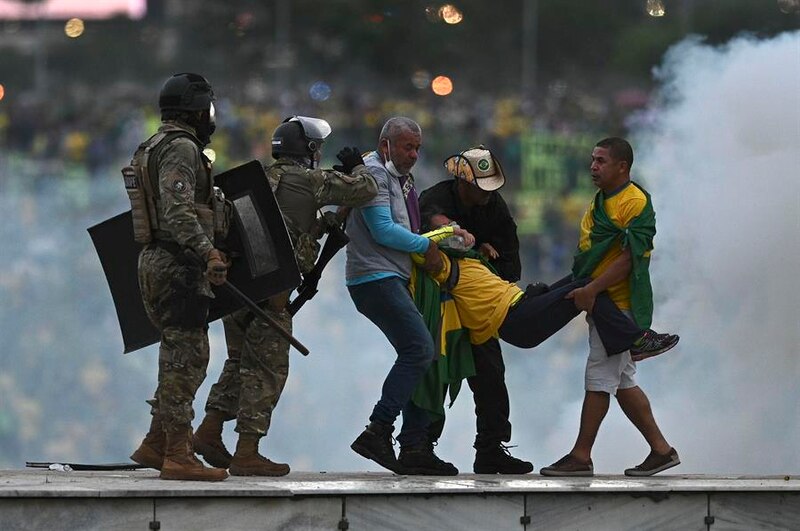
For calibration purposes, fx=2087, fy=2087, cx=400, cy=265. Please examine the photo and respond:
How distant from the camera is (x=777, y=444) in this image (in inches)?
472

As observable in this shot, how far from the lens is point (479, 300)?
29.5 feet

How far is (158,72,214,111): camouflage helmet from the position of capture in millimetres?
8086

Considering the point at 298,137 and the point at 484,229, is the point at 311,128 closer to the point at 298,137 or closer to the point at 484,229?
the point at 298,137

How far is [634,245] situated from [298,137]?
1494mm

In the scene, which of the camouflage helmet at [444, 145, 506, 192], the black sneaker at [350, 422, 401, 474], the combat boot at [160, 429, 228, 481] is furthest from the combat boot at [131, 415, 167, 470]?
the camouflage helmet at [444, 145, 506, 192]

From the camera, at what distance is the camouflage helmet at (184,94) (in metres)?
8.09

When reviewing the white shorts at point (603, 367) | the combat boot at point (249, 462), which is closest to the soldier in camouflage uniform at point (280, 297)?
the combat boot at point (249, 462)

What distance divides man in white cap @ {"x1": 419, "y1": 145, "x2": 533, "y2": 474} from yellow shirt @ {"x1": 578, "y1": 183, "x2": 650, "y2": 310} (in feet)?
1.38

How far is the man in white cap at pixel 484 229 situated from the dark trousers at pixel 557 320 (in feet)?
0.48

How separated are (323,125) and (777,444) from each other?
4469 millimetres

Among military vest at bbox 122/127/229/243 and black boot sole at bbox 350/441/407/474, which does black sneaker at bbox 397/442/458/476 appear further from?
military vest at bbox 122/127/229/243

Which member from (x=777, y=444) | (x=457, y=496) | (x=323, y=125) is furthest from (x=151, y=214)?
(x=777, y=444)

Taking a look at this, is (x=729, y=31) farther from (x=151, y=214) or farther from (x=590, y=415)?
(x=151, y=214)

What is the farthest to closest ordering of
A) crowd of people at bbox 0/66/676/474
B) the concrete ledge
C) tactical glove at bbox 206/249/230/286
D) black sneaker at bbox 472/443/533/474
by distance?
crowd of people at bbox 0/66/676/474
black sneaker at bbox 472/443/533/474
tactical glove at bbox 206/249/230/286
the concrete ledge
